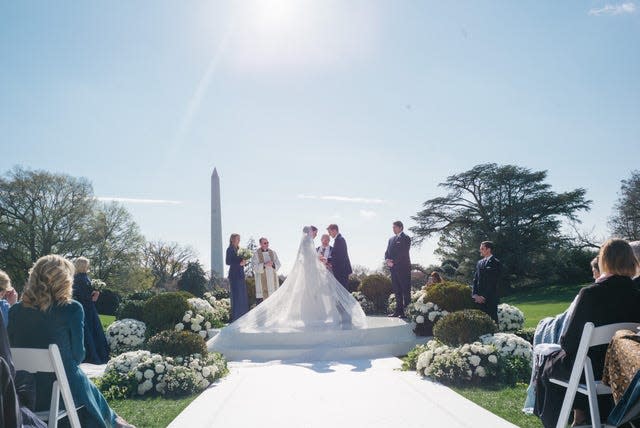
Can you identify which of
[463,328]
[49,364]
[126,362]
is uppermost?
[49,364]

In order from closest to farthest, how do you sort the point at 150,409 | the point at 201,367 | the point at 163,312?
the point at 150,409 → the point at 201,367 → the point at 163,312

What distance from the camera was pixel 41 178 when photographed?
3388 centimetres

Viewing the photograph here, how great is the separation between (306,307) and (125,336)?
430 centimetres

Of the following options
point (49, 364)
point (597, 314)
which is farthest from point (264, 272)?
point (597, 314)

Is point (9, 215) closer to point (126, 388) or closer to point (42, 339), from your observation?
point (126, 388)

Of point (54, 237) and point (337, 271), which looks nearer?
point (337, 271)

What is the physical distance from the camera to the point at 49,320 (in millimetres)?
4137

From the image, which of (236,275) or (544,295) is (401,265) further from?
Result: (544,295)

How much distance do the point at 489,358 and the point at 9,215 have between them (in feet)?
114

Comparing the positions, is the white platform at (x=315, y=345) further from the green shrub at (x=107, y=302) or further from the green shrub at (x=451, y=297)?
the green shrub at (x=107, y=302)

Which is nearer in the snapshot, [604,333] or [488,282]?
[604,333]

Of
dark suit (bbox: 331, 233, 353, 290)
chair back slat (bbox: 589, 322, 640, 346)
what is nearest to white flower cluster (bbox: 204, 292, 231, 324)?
dark suit (bbox: 331, 233, 353, 290)

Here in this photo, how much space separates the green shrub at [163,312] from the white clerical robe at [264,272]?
2.93 metres

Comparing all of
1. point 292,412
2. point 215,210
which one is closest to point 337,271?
point 292,412
